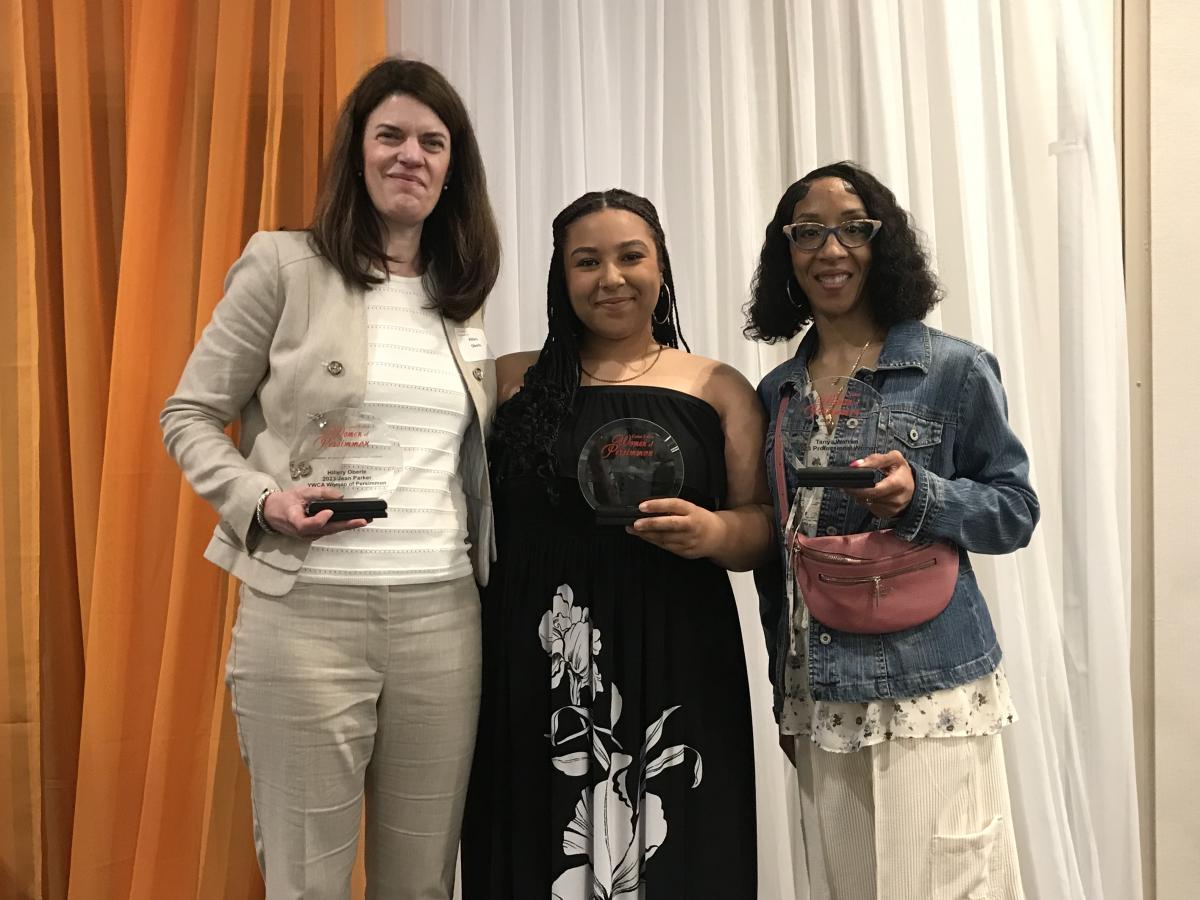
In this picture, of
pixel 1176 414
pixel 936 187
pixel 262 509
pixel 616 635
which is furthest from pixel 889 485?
pixel 1176 414

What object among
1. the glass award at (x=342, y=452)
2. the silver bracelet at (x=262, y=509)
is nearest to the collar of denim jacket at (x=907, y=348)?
the glass award at (x=342, y=452)

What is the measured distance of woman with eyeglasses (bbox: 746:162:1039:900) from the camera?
125 centimetres

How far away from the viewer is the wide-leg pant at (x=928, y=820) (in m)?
1.24

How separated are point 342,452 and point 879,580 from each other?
0.75 metres

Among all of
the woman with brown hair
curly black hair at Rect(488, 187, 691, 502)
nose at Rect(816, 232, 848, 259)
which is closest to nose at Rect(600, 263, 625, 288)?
curly black hair at Rect(488, 187, 691, 502)

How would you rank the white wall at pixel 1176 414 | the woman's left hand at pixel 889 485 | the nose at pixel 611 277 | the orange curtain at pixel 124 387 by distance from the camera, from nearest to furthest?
the woman's left hand at pixel 889 485
the nose at pixel 611 277
the orange curtain at pixel 124 387
the white wall at pixel 1176 414

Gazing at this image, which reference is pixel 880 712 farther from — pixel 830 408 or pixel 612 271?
pixel 612 271

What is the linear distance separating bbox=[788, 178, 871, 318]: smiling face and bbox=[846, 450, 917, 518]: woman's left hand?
0.30 meters

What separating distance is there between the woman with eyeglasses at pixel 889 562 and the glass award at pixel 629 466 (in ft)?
0.57

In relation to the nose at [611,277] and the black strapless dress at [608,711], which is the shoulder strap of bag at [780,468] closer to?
the black strapless dress at [608,711]

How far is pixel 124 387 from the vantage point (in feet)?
6.15

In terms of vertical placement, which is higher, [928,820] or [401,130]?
[401,130]

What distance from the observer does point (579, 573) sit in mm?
1475

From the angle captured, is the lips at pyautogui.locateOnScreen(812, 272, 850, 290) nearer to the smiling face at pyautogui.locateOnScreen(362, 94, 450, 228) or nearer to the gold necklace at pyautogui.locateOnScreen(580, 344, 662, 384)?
the gold necklace at pyautogui.locateOnScreen(580, 344, 662, 384)
